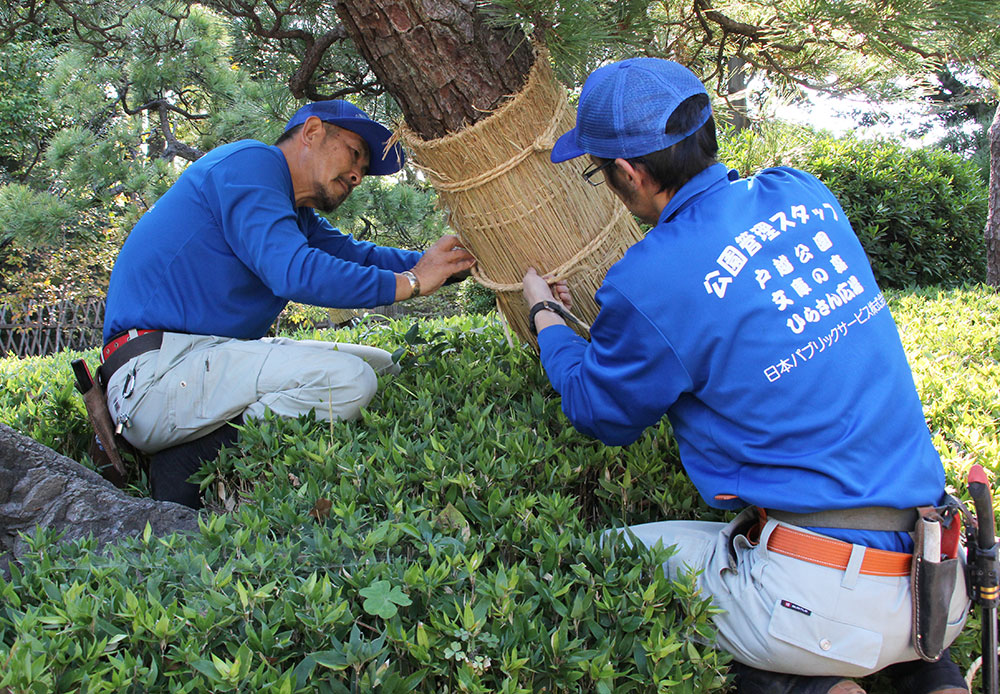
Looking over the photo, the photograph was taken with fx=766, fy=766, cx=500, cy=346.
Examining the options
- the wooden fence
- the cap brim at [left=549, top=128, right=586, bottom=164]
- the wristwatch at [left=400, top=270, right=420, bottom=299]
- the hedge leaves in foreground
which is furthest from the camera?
the wooden fence

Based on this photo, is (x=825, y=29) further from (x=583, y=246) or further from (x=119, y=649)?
(x=119, y=649)

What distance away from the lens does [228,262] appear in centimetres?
275

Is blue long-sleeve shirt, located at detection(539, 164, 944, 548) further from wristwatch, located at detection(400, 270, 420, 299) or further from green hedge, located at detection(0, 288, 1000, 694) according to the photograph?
wristwatch, located at detection(400, 270, 420, 299)

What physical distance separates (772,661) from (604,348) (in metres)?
0.77

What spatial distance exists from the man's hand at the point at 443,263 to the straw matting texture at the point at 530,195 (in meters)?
0.17

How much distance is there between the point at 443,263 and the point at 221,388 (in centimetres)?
88

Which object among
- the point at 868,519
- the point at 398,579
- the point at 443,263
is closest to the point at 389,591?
the point at 398,579

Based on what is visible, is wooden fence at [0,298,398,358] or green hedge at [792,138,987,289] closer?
green hedge at [792,138,987,289]

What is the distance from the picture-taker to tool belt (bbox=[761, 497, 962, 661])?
5.21 feet

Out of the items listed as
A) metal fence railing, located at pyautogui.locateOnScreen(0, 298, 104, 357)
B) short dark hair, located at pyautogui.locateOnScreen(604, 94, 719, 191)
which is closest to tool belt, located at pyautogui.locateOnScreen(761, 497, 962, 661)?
short dark hair, located at pyautogui.locateOnScreen(604, 94, 719, 191)

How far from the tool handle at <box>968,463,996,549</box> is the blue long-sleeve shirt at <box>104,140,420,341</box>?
1773 mm

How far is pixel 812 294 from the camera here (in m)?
1.69

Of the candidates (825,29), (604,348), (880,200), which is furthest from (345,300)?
(880,200)

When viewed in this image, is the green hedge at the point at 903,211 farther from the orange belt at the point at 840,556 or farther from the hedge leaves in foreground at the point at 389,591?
the orange belt at the point at 840,556
